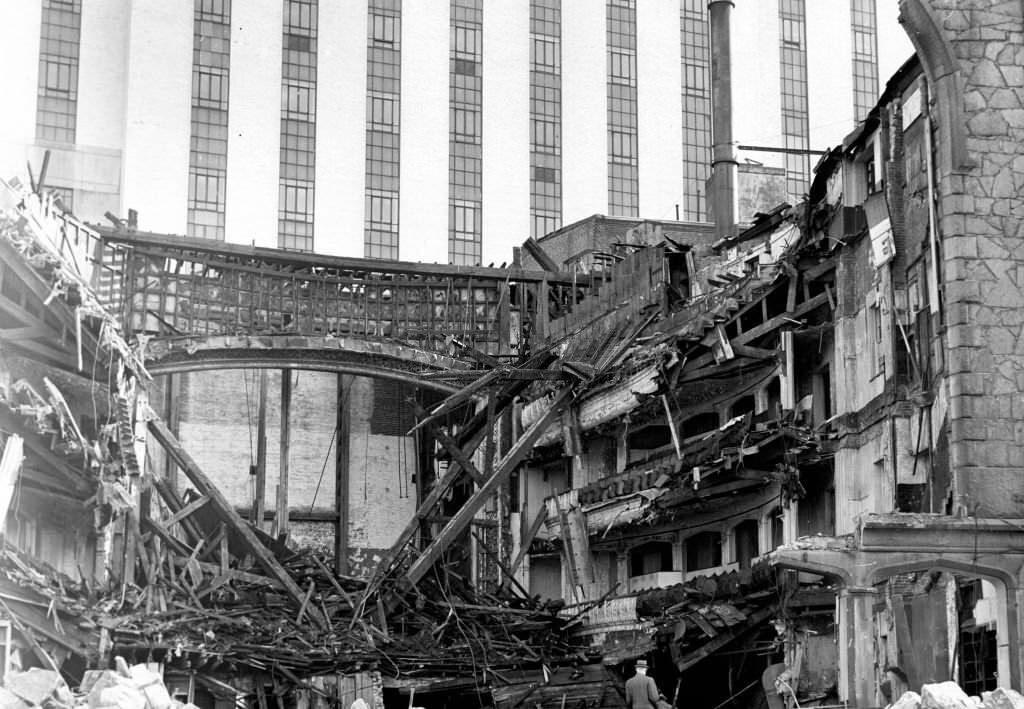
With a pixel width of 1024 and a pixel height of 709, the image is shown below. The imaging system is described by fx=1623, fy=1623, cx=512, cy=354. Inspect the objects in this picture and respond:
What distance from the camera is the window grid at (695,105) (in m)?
57.3

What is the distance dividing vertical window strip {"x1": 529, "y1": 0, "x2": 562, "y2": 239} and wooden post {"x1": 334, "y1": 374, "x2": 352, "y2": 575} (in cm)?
1522

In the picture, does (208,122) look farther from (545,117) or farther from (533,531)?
(533,531)

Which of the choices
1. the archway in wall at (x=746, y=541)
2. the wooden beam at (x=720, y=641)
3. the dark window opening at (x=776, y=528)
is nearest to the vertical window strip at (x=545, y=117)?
the archway in wall at (x=746, y=541)

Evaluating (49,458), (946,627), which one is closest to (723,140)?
(49,458)

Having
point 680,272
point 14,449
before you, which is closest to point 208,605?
point 14,449

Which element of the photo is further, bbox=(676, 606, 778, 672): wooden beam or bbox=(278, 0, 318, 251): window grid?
bbox=(278, 0, 318, 251): window grid

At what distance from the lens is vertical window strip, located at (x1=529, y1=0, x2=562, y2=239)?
182 feet

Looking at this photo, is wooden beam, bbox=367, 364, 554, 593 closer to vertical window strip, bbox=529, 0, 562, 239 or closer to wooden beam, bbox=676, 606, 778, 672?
wooden beam, bbox=676, 606, 778, 672

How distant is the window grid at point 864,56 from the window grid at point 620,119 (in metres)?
9.24

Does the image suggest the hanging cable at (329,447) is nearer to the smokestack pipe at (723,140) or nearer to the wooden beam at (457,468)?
the wooden beam at (457,468)

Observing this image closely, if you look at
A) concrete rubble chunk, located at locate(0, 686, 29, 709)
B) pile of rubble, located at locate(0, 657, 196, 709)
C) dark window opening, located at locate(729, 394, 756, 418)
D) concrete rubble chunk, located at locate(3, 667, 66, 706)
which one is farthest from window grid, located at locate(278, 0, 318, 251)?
concrete rubble chunk, located at locate(0, 686, 29, 709)

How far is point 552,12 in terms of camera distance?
185 ft

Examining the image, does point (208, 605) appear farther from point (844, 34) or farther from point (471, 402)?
point (844, 34)

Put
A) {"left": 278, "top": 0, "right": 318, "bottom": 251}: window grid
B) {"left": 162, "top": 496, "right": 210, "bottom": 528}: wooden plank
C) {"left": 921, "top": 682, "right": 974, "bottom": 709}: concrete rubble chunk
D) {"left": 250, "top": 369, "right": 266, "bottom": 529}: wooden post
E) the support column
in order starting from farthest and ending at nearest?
1. {"left": 278, "top": 0, "right": 318, "bottom": 251}: window grid
2. {"left": 250, "top": 369, "right": 266, "bottom": 529}: wooden post
3. {"left": 162, "top": 496, "right": 210, "bottom": 528}: wooden plank
4. the support column
5. {"left": 921, "top": 682, "right": 974, "bottom": 709}: concrete rubble chunk
